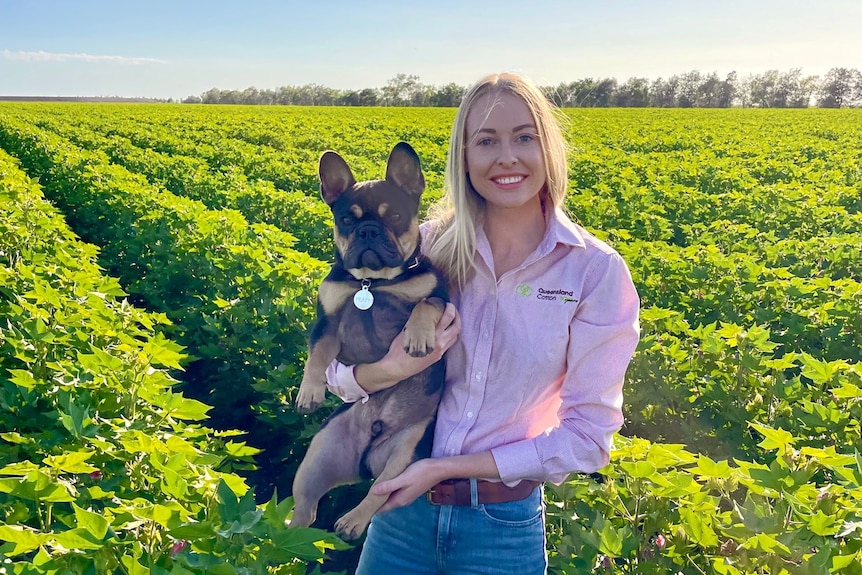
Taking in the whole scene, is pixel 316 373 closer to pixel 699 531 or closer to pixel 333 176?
pixel 333 176

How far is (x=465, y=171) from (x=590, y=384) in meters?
0.89

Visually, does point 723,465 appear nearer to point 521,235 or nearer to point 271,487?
point 521,235

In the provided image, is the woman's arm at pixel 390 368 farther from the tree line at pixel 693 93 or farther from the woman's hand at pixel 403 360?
the tree line at pixel 693 93

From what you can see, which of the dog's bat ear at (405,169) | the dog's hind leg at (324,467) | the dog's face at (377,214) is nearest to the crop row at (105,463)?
the dog's hind leg at (324,467)

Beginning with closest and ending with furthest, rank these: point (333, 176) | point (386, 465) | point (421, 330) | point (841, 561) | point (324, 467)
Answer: point (841, 561)
point (421, 330)
point (386, 465)
point (324, 467)
point (333, 176)

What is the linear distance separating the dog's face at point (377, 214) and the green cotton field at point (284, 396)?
82cm

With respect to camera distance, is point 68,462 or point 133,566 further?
point 68,462

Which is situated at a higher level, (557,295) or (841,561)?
(557,295)

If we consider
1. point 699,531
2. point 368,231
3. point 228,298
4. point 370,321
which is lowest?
point 228,298

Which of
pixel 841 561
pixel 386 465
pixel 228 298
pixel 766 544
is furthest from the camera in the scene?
pixel 228 298

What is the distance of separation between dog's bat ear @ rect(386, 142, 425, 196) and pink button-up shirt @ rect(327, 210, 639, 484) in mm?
353

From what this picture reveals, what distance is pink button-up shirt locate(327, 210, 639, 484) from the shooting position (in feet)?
7.78

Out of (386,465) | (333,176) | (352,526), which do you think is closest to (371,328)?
(386,465)

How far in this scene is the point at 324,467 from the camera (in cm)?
269
